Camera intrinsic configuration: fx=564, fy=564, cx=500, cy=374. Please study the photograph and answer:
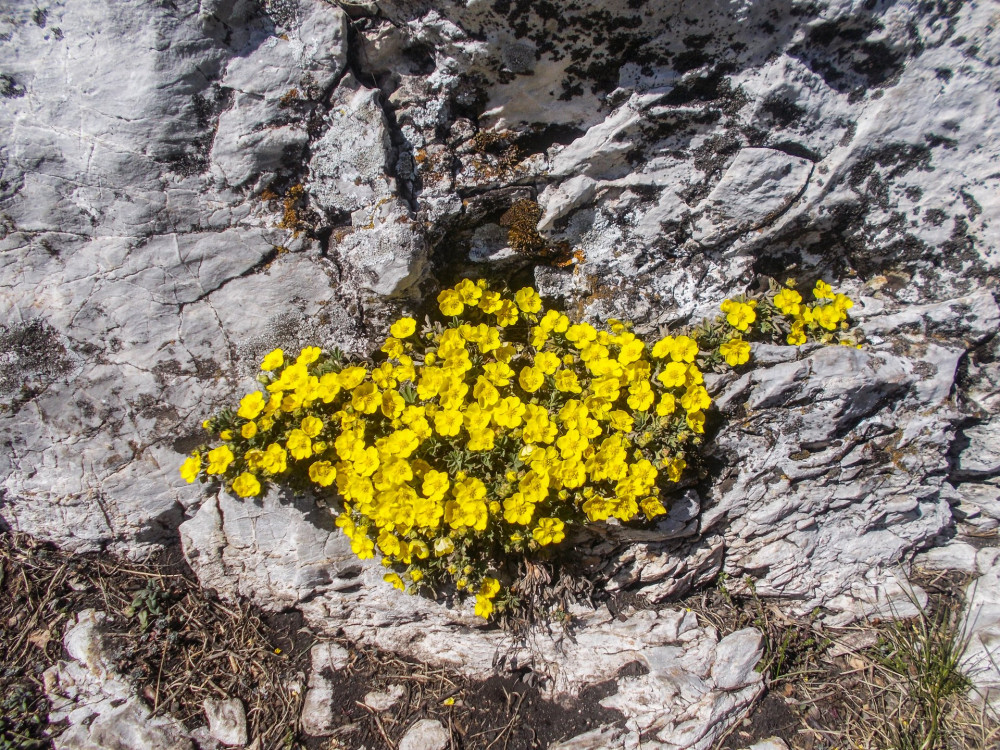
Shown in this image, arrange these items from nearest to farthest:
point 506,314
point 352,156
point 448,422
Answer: point 448,422 < point 352,156 < point 506,314

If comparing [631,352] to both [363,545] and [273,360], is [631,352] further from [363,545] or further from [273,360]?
[273,360]

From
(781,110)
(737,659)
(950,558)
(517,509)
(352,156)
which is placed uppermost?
(781,110)

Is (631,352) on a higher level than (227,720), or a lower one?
higher

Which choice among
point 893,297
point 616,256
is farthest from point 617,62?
point 893,297

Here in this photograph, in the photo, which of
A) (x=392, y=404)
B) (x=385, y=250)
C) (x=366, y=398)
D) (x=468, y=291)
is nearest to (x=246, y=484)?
(x=366, y=398)

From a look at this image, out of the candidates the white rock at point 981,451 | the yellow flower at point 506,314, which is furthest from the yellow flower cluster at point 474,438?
the white rock at point 981,451

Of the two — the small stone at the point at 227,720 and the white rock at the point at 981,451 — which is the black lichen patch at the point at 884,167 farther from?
the small stone at the point at 227,720

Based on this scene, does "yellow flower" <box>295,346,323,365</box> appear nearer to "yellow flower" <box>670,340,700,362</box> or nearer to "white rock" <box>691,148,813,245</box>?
"yellow flower" <box>670,340,700,362</box>

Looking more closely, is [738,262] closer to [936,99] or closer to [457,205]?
[936,99]
